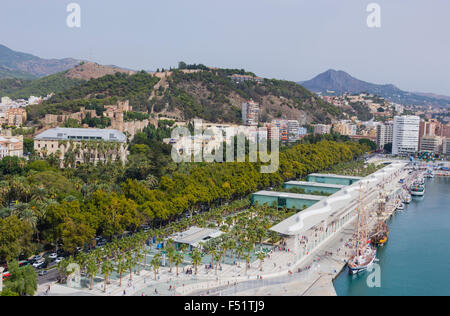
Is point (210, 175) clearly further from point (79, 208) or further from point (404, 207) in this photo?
point (404, 207)

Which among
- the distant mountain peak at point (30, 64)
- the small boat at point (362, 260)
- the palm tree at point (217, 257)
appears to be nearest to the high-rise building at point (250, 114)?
the small boat at point (362, 260)

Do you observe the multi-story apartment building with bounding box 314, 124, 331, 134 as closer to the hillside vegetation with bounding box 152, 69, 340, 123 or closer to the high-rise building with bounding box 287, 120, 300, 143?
the high-rise building with bounding box 287, 120, 300, 143

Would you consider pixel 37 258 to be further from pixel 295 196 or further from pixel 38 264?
pixel 295 196

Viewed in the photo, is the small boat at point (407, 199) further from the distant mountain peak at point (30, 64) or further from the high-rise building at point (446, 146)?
the distant mountain peak at point (30, 64)

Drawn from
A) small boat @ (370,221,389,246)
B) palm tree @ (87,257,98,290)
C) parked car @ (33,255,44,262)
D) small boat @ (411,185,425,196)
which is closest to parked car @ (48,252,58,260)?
parked car @ (33,255,44,262)

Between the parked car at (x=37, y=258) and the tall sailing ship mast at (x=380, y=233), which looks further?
the tall sailing ship mast at (x=380, y=233)
